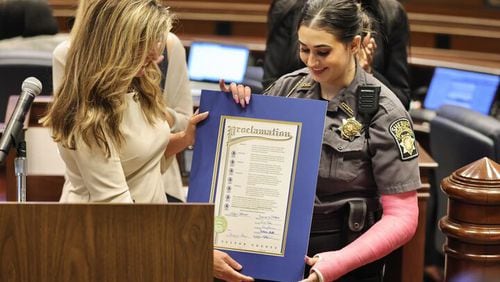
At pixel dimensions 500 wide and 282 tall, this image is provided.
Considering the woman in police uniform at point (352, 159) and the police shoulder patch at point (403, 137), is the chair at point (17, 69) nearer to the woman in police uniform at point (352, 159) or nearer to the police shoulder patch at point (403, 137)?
the woman in police uniform at point (352, 159)

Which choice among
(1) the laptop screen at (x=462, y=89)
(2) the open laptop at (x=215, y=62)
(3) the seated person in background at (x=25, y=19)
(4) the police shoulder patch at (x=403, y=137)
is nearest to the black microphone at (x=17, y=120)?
(4) the police shoulder patch at (x=403, y=137)

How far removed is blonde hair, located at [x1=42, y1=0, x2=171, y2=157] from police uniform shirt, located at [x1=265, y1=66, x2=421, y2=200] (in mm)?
392

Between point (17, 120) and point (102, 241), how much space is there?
42cm

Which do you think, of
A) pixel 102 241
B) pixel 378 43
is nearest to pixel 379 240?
pixel 102 241

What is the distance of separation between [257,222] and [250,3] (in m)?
4.80

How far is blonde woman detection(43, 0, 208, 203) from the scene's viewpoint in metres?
1.75

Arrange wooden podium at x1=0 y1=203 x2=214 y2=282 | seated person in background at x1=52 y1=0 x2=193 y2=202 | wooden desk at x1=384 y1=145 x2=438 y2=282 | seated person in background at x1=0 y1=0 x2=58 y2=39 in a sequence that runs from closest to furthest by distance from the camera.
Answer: wooden podium at x1=0 y1=203 x2=214 y2=282
seated person in background at x1=52 y1=0 x2=193 y2=202
wooden desk at x1=384 y1=145 x2=438 y2=282
seated person in background at x1=0 y1=0 x2=58 y2=39

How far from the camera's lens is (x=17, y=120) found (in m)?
1.76

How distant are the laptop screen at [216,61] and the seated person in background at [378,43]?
6.56 feet

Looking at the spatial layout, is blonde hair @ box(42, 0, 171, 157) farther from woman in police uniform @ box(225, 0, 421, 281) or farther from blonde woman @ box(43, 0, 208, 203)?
woman in police uniform @ box(225, 0, 421, 281)

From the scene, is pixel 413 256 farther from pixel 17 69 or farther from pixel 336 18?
pixel 17 69

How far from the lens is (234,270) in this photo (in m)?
1.81

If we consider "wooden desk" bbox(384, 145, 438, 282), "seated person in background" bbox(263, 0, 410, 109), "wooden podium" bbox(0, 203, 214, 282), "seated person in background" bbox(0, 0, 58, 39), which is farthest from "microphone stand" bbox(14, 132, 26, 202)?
"seated person in background" bbox(0, 0, 58, 39)

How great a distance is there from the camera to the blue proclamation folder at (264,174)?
1.79 metres
